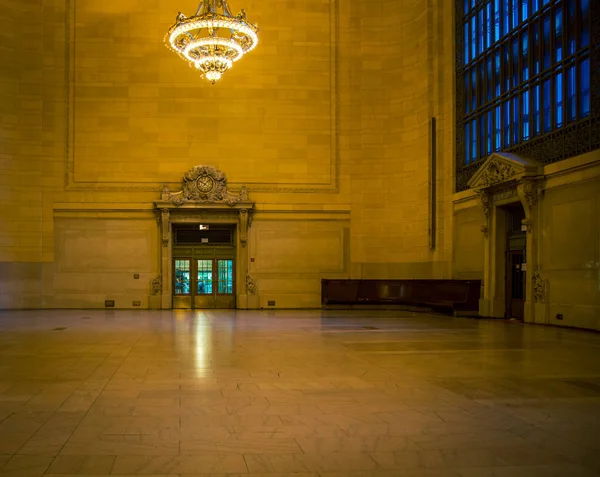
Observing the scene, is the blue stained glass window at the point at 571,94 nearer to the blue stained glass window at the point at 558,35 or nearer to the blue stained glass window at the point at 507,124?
the blue stained glass window at the point at 558,35

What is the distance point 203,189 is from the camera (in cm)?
2253

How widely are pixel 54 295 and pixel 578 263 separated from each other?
53.8 feet

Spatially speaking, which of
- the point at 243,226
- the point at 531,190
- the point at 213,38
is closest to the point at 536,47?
the point at 531,190

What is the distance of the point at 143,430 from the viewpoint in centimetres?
547

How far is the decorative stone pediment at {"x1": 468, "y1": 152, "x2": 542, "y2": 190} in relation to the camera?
15.7 m

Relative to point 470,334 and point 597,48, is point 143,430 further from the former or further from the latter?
point 597,48

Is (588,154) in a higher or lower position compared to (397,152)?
lower

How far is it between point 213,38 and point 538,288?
10073mm

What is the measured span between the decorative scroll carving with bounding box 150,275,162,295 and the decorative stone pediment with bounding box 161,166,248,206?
2728 mm

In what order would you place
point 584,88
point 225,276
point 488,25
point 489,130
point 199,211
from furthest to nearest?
point 225,276
point 199,211
point 488,25
point 489,130
point 584,88

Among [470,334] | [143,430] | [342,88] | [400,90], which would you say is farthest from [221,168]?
[143,430]

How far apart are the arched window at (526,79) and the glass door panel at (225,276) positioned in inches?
333

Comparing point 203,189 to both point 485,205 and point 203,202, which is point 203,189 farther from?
point 485,205

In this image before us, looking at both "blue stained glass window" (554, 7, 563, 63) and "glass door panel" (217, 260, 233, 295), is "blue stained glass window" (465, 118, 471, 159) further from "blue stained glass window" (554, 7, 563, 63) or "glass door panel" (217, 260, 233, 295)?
"glass door panel" (217, 260, 233, 295)
